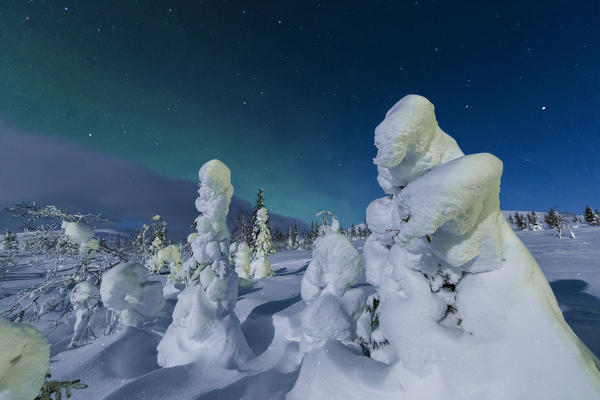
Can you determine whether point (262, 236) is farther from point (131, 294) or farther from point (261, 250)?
point (131, 294)

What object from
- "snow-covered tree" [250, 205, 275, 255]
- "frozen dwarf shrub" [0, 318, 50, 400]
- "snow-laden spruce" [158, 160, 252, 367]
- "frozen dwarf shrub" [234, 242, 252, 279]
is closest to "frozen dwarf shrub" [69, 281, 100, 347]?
"snow-laden spruce" [158, 160, 252, 367]

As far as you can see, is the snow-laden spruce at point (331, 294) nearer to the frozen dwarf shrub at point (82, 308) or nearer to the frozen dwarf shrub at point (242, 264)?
the frozen dwarf shrub at point (82, 308)

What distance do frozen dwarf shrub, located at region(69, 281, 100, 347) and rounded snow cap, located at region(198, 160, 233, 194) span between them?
4.98m

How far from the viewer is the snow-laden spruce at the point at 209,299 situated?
552 cm

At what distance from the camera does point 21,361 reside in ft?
4.70

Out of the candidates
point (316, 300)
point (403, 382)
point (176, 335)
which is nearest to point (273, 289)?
point (176, 335)

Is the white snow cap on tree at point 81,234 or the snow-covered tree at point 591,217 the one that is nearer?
the white snow cap on tree at point 81,234

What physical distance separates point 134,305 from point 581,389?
922 centimetres

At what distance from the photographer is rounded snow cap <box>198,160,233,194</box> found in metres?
6.50

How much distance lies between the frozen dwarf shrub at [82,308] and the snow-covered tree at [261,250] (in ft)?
38.3

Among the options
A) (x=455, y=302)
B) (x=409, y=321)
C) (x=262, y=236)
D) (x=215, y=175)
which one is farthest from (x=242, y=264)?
(x=455, y=302)

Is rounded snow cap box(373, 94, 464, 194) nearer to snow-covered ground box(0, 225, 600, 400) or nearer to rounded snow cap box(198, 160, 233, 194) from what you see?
snow-covered ground box(0, 225, 600, 400)

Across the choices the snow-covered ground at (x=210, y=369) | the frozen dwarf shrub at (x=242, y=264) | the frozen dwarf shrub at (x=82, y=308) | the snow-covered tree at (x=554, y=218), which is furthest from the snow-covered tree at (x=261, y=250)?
the snow-covered tree at (x=554, y=218)

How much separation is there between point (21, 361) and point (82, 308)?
824 centimetres
